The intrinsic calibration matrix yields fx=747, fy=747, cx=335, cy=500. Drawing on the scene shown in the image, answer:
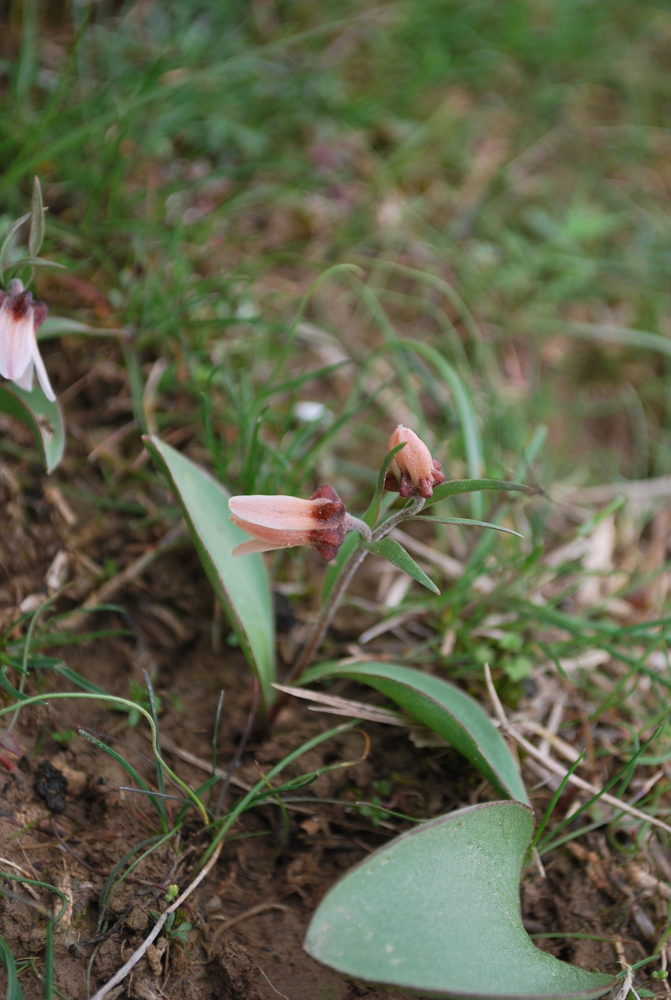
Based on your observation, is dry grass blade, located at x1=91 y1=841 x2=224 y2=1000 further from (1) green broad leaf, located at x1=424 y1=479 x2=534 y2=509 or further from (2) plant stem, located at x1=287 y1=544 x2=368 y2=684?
(1) green broad leaf, located at x1=424 y1=479 x2=534 y2=509

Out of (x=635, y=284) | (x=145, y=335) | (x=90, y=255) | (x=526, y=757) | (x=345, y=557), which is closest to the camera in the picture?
(x=345, y=557)

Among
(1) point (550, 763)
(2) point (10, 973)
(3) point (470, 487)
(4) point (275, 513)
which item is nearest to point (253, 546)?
(4) point (275, 513)

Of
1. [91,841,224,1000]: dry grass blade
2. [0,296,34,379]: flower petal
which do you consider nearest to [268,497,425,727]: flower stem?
[91,841,224,1000]: dry grass blade

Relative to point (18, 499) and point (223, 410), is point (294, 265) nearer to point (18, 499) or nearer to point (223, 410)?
point (223, 410)

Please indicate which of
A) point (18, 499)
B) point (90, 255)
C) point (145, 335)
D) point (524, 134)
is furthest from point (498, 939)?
point (524, 134)

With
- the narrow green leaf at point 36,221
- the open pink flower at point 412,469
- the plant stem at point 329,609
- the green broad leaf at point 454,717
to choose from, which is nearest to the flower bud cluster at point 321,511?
the open pink flower at point 412,469

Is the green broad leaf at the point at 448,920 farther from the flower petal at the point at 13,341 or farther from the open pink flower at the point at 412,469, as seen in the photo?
the flower petal at the point at 13,341
